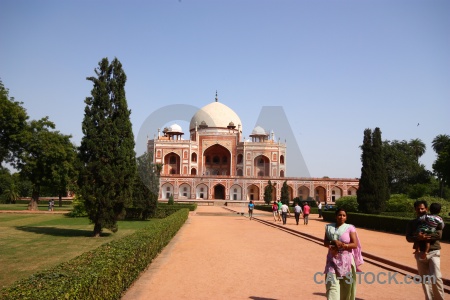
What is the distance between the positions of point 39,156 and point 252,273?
79.7ft

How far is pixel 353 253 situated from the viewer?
15.1 feet

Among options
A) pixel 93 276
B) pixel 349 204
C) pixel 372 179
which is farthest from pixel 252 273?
pixel 349 204

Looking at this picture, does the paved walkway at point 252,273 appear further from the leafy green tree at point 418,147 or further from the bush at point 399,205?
the leafy green tree at point 418,147

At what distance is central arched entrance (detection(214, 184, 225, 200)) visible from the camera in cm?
5253

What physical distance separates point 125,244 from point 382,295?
160 inches

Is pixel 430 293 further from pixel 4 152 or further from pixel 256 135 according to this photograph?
pixel 256 135

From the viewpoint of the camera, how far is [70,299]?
145 inches

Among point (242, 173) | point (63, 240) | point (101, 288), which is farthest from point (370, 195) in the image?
point (242, 173)

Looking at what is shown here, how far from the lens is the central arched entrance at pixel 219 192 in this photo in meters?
52.5

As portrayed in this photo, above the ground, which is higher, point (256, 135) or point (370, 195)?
point (256, 135)

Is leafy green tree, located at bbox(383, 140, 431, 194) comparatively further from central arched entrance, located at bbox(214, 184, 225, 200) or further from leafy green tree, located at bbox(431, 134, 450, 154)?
central arched entrance, located at bbox(214, 184, 225, 200)

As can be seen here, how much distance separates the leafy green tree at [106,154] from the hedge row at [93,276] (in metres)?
6.12

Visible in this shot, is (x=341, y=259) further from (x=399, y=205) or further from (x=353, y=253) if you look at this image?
(x=399, y=205)

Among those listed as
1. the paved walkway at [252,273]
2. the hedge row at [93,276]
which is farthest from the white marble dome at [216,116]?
the hedge row at [93,276]
